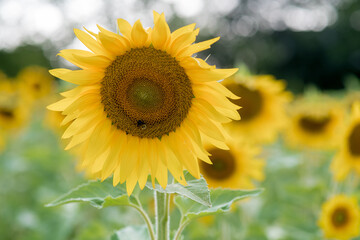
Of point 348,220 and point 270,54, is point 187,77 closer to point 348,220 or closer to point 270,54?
point 348,220

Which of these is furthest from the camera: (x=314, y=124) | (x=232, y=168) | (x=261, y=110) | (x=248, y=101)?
(x=314, y=124)

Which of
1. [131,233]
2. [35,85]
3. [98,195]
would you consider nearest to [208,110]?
[98,195]

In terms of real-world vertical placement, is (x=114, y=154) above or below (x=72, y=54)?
below

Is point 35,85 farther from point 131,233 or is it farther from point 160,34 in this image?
point 160,34

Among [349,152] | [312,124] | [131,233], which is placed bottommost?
[312,124]

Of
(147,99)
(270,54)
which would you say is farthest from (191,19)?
(147,99)
